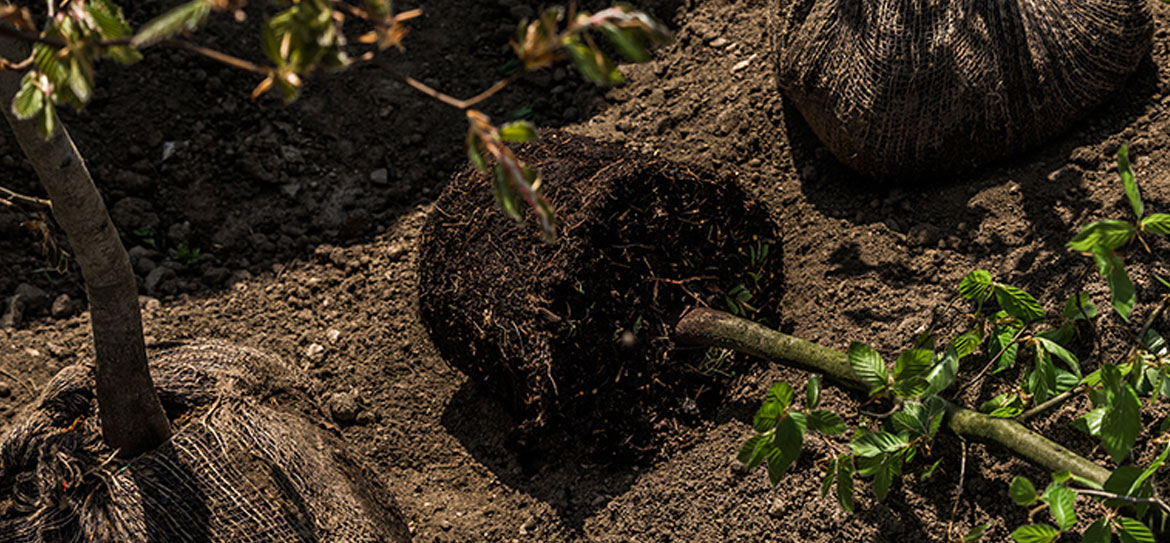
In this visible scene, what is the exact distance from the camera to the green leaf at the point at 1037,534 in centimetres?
201

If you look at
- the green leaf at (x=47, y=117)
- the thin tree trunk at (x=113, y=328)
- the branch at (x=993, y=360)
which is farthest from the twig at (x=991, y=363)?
the green leaf at (x=47, y=117)

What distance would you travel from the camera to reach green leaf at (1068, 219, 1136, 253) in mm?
1763

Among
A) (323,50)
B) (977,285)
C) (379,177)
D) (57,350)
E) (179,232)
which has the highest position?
(323,50)

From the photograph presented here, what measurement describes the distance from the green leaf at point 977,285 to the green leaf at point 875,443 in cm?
41

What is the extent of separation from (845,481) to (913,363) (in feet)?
1.05

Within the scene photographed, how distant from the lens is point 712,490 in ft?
9.16

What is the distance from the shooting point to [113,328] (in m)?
2.26

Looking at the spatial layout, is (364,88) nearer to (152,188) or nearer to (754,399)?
(152,188)

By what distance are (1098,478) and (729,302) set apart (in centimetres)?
114

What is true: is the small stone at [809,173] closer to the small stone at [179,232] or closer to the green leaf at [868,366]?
the green leaf at [868,366]

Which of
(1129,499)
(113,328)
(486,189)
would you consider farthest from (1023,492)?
(113,328)

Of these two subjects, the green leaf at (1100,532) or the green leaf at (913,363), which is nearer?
the green leaf at (1100,532)

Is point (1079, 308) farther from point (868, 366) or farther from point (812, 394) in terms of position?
point (812, 394)

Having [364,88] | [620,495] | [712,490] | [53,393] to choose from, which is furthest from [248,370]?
[364,88]
